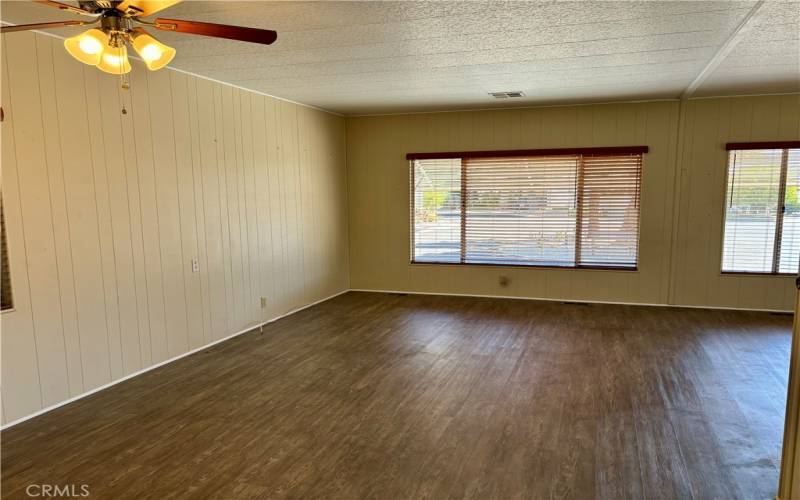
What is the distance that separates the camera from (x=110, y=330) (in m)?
3.85

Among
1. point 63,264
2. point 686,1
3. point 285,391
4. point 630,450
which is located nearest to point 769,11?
point 686,1

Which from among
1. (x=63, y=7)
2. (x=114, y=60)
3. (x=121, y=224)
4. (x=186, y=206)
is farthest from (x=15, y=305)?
(x=63, y=7)

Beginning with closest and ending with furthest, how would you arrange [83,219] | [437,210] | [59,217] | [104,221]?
[59,217]
[83,219]
[104,221]
[437,210]

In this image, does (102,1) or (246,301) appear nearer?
(102,1)

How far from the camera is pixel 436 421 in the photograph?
10.6 feet

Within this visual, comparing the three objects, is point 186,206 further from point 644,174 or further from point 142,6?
point 644,174

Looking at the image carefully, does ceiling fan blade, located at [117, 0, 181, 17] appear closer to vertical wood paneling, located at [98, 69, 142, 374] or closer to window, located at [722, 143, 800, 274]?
vertical wood paneling, located at [98, 69, 142, 374]

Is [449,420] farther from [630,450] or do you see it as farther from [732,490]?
[732,490]

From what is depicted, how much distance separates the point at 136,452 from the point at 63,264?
1.47 m

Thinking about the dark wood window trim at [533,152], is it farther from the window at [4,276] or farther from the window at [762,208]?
the window at [4,276]

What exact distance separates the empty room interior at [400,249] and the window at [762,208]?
25 mm

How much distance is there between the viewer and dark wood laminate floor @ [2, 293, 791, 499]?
2566 mm

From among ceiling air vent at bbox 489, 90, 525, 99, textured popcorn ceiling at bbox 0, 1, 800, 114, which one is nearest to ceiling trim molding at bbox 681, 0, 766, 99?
textured popcorn ceiling at bbox 0, 1, 800, 114

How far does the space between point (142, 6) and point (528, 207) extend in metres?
5.32
